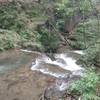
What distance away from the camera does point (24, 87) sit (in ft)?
27.9

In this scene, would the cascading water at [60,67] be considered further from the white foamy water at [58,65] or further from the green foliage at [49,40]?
the green foliage at [49,40]

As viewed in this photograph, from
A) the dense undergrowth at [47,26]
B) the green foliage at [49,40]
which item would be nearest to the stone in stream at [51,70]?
the dense undergrowth at [47,26]

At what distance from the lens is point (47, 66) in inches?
459

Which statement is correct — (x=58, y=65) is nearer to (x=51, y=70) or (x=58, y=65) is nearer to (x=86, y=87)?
(x=51, y=70)

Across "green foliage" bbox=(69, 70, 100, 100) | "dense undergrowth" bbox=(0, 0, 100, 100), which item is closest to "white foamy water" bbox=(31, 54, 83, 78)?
"dense undergrowth" bbox=(0, 0, 100, 100)

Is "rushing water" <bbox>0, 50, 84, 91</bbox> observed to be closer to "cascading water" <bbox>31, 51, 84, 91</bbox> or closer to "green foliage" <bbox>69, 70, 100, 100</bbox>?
"cascading water" <bbox>31, 51, 84, 91</bbox>

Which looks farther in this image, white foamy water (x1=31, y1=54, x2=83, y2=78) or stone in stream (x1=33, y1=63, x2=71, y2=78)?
white foamy water (x1=31, y1=54, x2=83, y2=78)

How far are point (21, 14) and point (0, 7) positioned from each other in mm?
1738

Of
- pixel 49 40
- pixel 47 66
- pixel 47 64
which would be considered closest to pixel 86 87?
pixel 47 66

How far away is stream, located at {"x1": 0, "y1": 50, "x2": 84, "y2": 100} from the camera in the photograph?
9586mm

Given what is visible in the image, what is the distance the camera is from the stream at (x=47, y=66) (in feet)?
31.4

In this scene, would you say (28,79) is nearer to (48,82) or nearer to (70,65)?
(48,82)

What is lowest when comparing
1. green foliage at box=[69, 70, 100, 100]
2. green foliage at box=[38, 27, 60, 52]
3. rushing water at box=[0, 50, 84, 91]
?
green foliage at box=[38, 27, 60, 52]

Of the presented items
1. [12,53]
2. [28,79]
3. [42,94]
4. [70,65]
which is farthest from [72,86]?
[12,53]
